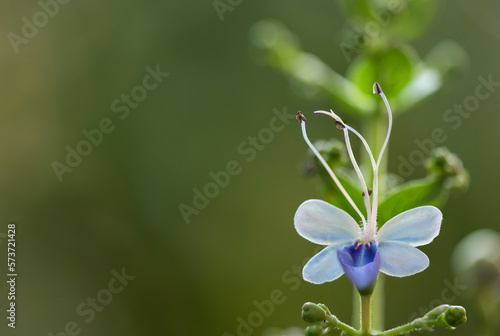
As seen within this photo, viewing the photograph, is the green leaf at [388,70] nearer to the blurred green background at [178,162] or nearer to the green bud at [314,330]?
the green bud at [314,330]

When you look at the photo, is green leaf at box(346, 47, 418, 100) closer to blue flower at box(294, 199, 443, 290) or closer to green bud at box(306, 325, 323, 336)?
blue flower at box(294, 199, 443, 290)

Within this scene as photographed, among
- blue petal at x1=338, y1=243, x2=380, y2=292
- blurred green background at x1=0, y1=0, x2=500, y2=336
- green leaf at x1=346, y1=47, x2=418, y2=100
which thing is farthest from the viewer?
blurred green background at x1=0, y1=0, x2=500, y2=336

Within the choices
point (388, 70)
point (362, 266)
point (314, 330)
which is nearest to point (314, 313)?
point (314, 330)

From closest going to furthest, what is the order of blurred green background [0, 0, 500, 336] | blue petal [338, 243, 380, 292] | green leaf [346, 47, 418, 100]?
blue petal [338, 243, 380, 292], green leaf [346, 47, 418, 100], blurred green background [0, 0, 500, 336]

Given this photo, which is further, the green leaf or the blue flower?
the green leaf

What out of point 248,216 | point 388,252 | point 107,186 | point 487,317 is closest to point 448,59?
point 487,317

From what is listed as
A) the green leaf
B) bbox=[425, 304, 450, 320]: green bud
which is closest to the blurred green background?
the green leaf
